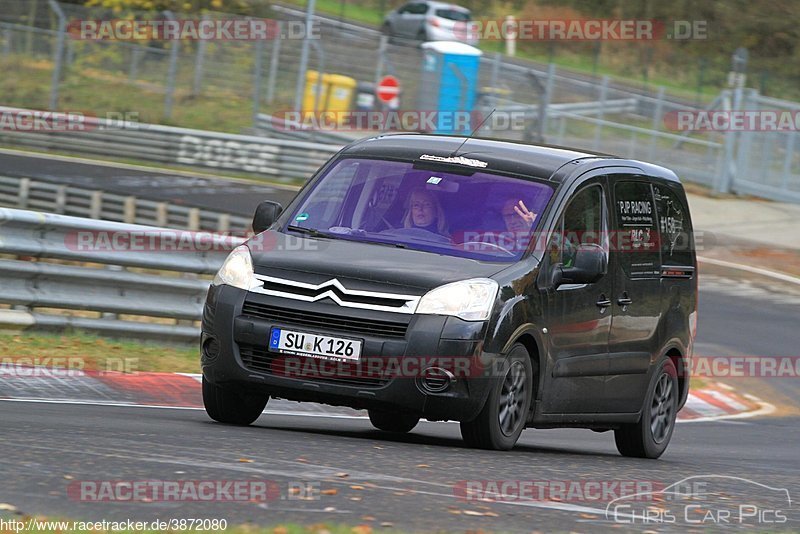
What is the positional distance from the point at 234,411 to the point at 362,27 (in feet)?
147

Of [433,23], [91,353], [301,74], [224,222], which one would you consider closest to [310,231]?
[91,353]

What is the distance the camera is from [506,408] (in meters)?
8.55

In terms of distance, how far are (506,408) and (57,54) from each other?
2453 cm

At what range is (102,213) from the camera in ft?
70.3

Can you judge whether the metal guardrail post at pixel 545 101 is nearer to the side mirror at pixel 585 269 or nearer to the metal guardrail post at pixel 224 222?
the metal guardrail post at pixel 224 222

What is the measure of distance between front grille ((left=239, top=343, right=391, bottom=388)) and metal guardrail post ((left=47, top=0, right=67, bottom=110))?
2408 cm

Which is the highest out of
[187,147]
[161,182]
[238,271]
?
[238,271]

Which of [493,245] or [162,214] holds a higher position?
[493,245]

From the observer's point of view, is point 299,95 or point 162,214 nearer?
point 162,214

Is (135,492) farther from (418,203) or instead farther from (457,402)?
(418,203)

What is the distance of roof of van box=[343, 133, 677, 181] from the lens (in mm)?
9258

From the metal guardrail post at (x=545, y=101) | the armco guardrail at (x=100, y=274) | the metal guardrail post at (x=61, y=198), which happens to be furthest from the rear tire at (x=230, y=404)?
the metal guardrail post at (x=545, y=101)

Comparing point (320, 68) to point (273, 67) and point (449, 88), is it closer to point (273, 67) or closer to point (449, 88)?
point (273, 67)

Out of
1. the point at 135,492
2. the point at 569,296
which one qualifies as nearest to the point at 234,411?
the point at 569,296
